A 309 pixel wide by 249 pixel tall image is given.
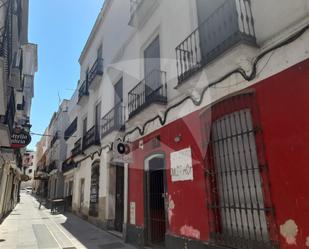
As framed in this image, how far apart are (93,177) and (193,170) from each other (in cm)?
794

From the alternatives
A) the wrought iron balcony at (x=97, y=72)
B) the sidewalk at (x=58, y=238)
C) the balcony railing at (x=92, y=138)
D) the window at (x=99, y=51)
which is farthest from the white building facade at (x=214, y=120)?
the window at (x=99, y=51)

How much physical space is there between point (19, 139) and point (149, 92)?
503 centimetres

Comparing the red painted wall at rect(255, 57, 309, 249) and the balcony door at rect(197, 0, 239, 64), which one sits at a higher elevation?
the balcony door at rect(197, 0, 239, 64)

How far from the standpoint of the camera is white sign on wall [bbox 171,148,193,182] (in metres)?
5.88

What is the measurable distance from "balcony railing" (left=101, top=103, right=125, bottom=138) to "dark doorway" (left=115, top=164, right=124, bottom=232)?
4.97 ft

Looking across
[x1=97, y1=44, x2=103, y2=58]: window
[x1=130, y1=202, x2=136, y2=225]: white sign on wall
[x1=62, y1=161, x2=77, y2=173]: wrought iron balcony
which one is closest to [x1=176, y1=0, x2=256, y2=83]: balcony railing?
[x1=130, y1=202, x2=136, y2=225]: white sign on wall

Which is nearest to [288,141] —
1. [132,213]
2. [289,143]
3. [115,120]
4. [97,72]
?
[289,143]

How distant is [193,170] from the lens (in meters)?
5.74

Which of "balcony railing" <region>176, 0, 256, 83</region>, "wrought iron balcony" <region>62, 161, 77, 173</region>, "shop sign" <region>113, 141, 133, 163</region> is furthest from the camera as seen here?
"wrought iron balcony" <region>62, 161, 77, 173</region>

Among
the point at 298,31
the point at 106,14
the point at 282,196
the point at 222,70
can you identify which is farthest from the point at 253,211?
the point at 106,14

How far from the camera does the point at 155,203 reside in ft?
25.2

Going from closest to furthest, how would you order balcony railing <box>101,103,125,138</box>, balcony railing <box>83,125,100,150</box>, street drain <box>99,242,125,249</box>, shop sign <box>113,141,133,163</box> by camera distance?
1. street drain <box>99,242,125,249</box>
2. shop sign <box>113,141,133,163</box>
3. balcony railing <box>101,103,125,138</box>
4. balcony railing <box>83,125,100,150</box>

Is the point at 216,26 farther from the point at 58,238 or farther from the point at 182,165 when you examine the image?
the point at 58,238

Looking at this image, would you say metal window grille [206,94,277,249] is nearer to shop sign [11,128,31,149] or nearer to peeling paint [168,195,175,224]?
peeling paint [168,195,175,224]
